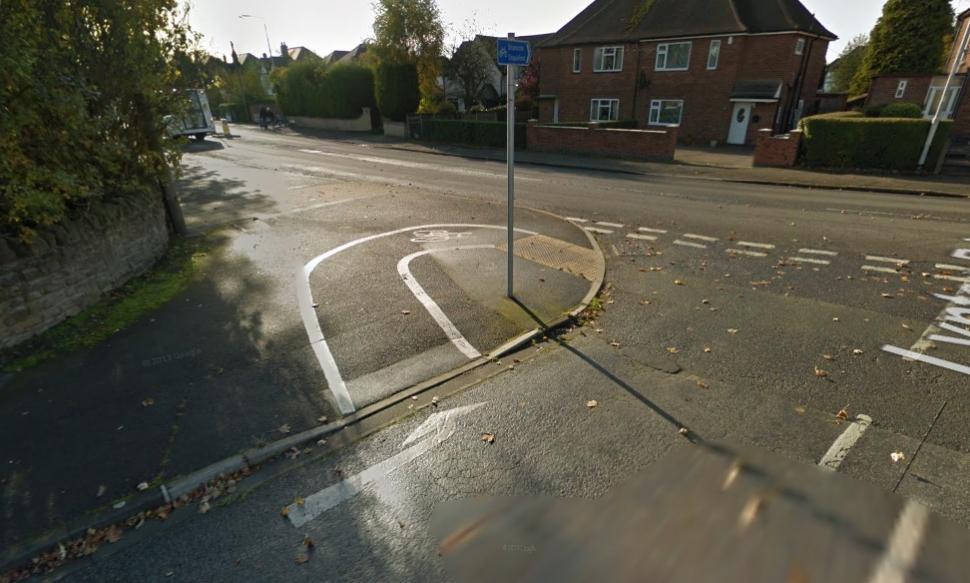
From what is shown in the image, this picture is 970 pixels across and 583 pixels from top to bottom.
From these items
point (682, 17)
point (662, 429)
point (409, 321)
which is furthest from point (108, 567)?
point (682, 17)

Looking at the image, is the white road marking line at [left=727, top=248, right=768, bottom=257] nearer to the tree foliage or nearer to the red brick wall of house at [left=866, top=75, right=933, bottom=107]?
the tree foliage

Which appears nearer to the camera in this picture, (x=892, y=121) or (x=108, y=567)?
(x=108, y=567)

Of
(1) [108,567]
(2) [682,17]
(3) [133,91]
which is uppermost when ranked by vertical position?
(2) [682,17]

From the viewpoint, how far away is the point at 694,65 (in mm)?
26688

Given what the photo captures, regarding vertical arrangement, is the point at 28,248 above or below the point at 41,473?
above

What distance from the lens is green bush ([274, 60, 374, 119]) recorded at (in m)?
38.9

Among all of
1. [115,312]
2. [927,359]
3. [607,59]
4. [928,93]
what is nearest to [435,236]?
[115,312]

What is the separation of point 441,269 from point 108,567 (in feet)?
18.7

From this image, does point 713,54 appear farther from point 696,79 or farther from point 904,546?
point 904,546

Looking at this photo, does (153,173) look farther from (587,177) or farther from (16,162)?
(587,177)

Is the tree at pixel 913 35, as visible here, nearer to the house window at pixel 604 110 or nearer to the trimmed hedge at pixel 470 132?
the house window at pixel 604 110

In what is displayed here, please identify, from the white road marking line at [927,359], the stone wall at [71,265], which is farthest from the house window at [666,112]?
the stone wall at [71,265]

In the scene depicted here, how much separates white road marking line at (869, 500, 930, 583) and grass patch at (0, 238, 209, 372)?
7693 mm

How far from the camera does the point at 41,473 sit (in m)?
3.58
